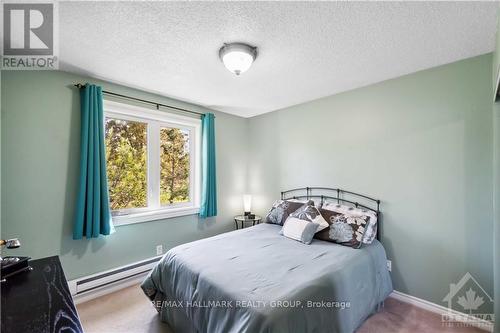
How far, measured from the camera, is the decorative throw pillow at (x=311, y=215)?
2.45 meters

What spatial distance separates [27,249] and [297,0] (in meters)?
3.09

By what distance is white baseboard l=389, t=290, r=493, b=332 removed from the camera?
6.27 feet

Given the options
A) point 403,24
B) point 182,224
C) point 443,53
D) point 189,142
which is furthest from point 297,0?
point 182,224

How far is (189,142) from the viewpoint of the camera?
3502 mm

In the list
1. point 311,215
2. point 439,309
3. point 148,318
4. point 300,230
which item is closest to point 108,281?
point 148,318

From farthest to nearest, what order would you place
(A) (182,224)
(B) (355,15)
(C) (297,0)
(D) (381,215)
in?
(A) (182,224) → (D) (381,215) → (B) (355,15) → (C) (297,0)

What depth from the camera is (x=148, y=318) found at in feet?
6.79

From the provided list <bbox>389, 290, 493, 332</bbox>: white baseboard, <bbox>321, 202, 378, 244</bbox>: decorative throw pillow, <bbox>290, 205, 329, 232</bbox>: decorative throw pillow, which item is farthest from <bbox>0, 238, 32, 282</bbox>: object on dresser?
<bbox>389, 290, 493, 332</bbox>: white baseboard

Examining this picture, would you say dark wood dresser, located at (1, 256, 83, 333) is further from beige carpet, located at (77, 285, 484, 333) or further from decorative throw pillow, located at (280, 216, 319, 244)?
decorative throw pillow, located at (280, 216, 319, 244)

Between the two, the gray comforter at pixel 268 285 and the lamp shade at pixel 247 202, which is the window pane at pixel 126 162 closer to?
the gray comforter at pixel 268 285

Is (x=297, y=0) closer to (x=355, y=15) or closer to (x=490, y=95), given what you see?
(x=355, y=15)

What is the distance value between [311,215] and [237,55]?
6.09 feet

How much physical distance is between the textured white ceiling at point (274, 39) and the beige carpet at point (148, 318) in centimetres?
242

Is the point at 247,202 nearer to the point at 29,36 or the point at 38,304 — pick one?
the point at 38,304
